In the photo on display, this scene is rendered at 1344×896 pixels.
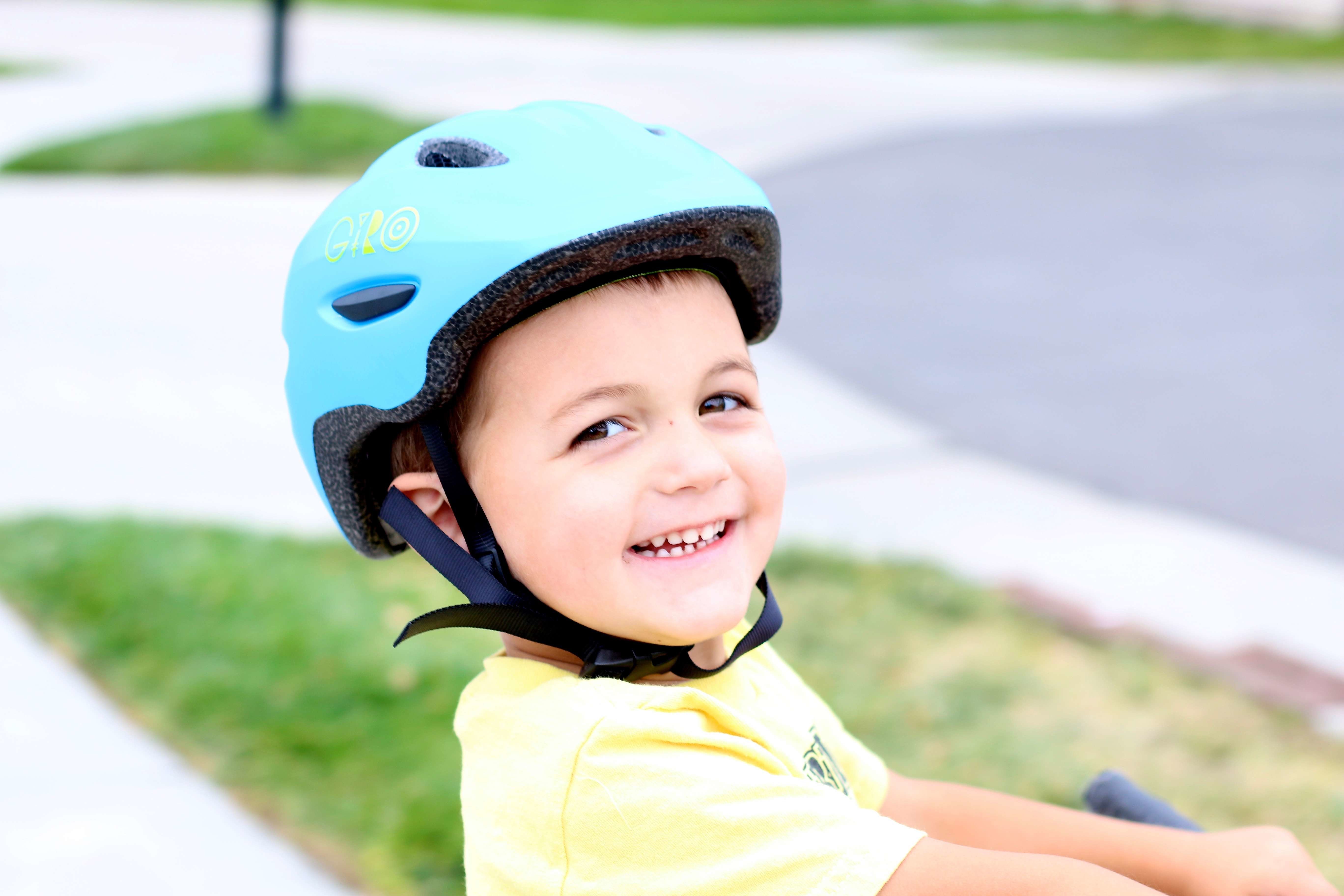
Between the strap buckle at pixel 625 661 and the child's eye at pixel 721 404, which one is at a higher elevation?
the child's eye at pixel 721 404

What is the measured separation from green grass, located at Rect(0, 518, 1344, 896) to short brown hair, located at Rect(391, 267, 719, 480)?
152 centimetres

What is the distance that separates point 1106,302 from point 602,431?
284 inches

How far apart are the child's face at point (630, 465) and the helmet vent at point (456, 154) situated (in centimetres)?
25

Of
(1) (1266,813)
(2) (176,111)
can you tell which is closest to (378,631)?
(1) (1266,813)

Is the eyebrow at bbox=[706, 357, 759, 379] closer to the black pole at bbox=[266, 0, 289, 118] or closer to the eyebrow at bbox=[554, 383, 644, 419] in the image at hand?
the eyebrow at bbox=[554, 383, 644, 419]

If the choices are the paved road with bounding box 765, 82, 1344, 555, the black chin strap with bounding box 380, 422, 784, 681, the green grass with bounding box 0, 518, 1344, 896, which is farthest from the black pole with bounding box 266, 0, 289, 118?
the black chin strap with bounding box 380, 422, 784, 681

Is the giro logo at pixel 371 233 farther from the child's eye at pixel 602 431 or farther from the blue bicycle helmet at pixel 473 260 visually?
the child's eye at pixel 602 431

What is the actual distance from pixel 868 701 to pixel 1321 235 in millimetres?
7205

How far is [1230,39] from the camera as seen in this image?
869 inches

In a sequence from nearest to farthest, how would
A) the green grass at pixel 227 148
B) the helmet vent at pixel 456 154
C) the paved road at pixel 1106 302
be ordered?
the helmet vent at pixel 456 154, the paved road at pixel 1106 302, the green grass at pixel 227 148

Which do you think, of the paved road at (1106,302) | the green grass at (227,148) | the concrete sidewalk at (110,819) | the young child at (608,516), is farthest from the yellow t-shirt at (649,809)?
the green grass at (227,148)

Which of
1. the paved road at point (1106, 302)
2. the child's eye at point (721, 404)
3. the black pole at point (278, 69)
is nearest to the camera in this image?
the child's eye at point (721, 404)

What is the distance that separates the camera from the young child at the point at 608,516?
→ 1.62 m

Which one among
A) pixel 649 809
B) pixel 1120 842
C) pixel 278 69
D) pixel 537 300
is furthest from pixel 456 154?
pixel 278 69
